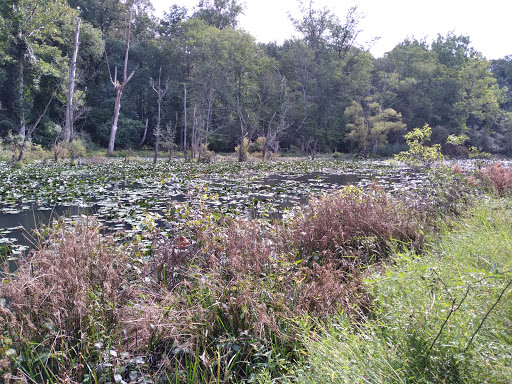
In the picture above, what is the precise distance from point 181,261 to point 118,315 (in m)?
0.98

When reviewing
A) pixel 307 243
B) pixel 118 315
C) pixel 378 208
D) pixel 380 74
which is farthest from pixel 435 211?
pixel 380 74

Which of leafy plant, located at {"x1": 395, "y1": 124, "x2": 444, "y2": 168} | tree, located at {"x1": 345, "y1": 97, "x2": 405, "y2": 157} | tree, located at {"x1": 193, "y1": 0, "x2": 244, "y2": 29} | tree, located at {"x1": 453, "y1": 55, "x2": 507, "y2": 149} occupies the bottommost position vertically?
leafy plant, located at {"x1": 395, "y1": 124, "x2": 444, "y2": 168}

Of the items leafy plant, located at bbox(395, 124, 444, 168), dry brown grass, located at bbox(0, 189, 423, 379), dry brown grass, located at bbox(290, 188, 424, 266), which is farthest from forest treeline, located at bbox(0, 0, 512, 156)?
dry brown grass, located at bbox(0, 189, 423, 379)

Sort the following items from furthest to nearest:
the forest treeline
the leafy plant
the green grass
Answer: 1. the forest treeline
2. the leafy plant
3. the green grass

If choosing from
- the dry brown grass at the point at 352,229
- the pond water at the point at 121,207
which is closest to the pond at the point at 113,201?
the pond water at the point at 121,207

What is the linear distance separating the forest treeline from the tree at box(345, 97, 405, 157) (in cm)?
14

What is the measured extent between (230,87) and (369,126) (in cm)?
1521

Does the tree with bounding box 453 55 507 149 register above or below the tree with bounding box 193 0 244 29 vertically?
below

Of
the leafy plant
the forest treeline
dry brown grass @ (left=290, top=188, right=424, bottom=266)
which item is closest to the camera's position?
dry brown grass @ (left=290, top=188, right=424, bottom=266)

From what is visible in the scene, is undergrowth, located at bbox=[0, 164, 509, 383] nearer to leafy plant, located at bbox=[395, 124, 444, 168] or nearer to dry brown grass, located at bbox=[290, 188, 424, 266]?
dry brown grass, located at bbox=[290, 188, 424, 266]

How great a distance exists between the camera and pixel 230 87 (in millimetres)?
32656

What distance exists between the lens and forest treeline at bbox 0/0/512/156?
2847 centimetres

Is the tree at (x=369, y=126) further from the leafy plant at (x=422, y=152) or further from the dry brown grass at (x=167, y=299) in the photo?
the dry brown grass at (x=167, y=299)

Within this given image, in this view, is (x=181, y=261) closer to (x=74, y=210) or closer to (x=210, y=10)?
(x=74, y=210)
